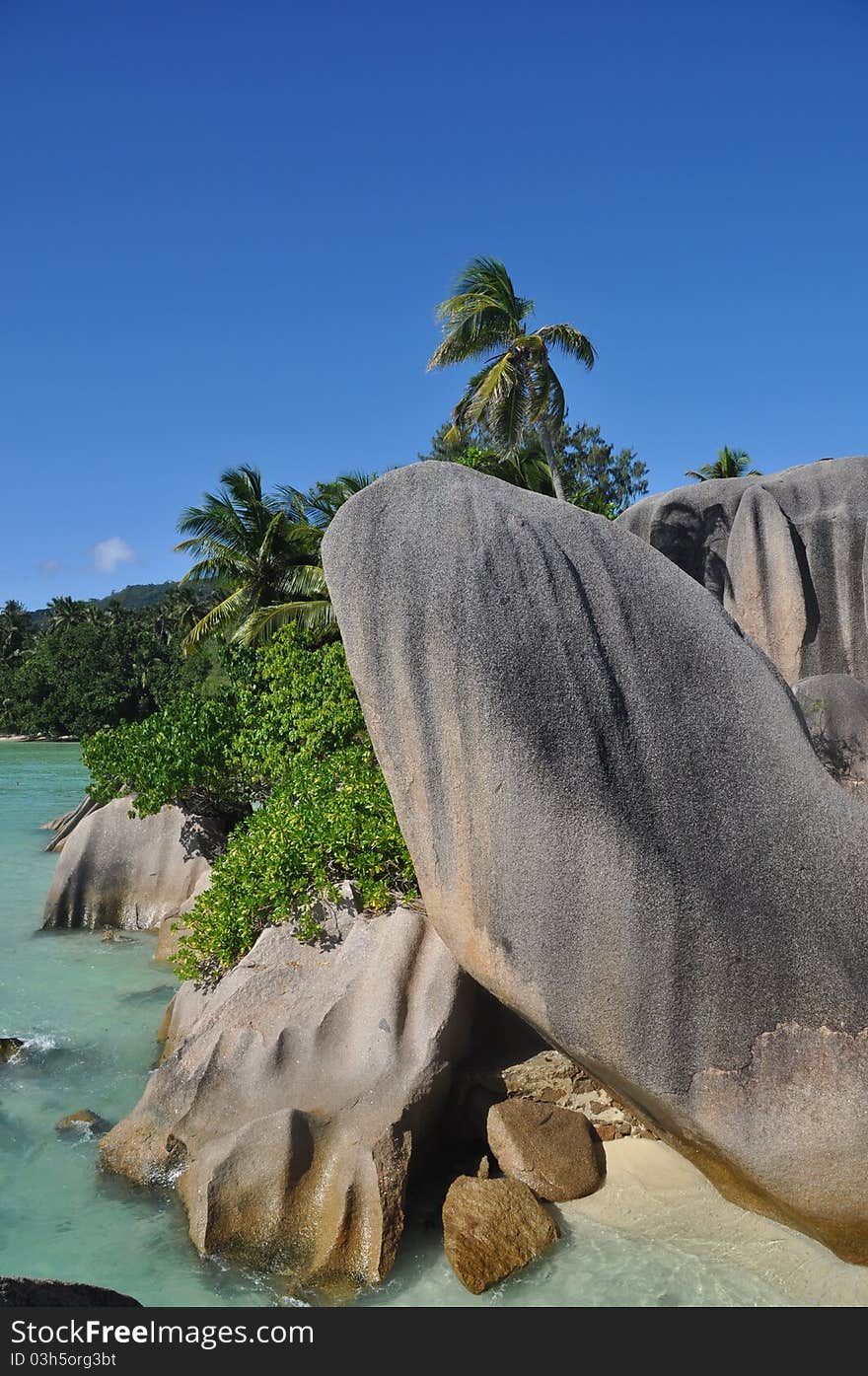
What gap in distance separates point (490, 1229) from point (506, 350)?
1400 centimetres

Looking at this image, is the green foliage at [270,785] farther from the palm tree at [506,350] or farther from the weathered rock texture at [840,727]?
the palm tree at [506,350]

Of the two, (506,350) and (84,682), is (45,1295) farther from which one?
(84,682)

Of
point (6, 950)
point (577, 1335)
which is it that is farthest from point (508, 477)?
point (577, 1335)

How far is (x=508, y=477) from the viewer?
1734 centimetres

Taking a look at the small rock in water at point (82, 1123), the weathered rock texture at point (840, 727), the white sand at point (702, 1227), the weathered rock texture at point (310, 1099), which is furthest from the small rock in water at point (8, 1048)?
the weathered rock texture at point (840, 727)

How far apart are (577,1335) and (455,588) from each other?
300cm

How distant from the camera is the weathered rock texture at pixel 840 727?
238 inches

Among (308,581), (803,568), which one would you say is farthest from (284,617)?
(803,568)

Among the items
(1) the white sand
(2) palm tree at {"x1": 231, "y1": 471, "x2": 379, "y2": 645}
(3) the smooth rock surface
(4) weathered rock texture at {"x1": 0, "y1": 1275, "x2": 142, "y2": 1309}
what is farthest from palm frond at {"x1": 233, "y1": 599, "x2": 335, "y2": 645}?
(4) weathered rock texture at {"x1": 0, "y1": 1275, "x2": 142, "y2": 1309}

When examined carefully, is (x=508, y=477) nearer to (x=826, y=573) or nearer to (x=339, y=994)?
(x=826, y=573)

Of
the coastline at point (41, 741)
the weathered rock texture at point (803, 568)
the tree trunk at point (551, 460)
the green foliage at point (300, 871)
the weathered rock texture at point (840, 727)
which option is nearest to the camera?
the green foliage at point (300, 871)

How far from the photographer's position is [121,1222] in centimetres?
464

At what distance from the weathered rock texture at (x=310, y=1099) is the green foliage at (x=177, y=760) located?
3478 mm

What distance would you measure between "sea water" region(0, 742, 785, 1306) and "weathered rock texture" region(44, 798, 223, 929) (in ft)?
4.88
